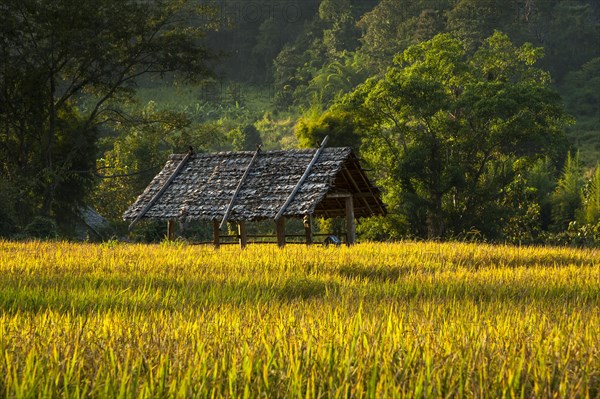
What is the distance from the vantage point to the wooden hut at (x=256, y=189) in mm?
19938

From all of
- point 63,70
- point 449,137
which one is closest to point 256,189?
point 449,137

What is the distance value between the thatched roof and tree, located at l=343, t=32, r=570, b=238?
796 cm

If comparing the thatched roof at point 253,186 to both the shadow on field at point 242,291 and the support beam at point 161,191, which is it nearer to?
the support beam at point 161,191

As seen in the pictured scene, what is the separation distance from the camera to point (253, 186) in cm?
2103

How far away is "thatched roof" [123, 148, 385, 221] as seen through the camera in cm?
2003

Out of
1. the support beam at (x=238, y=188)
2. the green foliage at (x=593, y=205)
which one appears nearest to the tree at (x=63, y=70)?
the support beam at (x=238, y=188)

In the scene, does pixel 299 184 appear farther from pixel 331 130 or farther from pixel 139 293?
pixel 331 130

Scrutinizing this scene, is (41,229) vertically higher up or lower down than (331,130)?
lower down

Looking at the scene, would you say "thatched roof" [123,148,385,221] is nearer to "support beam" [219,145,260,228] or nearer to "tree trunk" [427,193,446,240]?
Result: "support beam" [219,145,260,228]

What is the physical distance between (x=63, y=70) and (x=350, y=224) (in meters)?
16.1

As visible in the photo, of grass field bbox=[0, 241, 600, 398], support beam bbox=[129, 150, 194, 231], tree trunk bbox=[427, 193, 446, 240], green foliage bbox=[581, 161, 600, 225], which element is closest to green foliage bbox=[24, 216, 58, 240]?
support beam bbox=[129, 150, 194, 231]

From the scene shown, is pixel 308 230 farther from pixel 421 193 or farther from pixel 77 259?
pixel 421 193

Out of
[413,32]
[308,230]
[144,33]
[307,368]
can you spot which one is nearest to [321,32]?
[413,32]

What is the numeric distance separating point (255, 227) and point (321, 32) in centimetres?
4566
